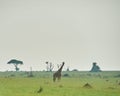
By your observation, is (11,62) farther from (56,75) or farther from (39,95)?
(39,95)

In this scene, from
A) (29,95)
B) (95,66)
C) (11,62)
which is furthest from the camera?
(95,66)

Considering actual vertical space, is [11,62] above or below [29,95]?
above

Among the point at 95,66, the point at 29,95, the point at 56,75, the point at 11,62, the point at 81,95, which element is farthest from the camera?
the point at 95,66

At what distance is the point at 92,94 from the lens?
107 ft

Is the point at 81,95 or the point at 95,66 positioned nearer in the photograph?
the point at 81,95

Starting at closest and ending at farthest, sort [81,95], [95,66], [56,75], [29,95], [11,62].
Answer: [29,95], [81,95], [56,75], [11,62], [95,66]

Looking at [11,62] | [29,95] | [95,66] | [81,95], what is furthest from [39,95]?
[95,66]

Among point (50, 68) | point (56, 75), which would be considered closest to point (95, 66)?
point (50, 68)

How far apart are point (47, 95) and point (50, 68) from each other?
11443 centimetres

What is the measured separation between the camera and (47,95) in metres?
30.3

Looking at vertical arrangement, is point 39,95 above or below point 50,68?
below

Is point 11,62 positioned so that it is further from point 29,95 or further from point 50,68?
point 29,95

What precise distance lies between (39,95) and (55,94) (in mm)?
1707

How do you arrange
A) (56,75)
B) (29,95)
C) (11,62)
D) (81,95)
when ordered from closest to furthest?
(29,95) → (81,95) → (56,75) → (11,62)
